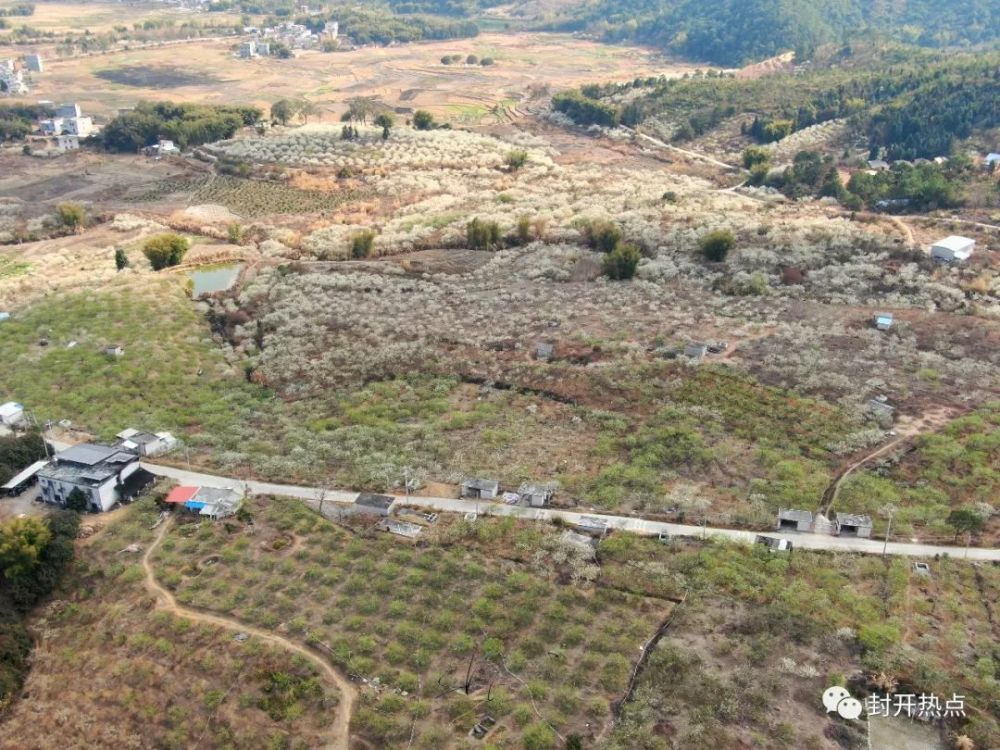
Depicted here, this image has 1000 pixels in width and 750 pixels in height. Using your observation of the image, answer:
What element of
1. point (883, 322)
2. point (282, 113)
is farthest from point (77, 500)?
point (282, 113)

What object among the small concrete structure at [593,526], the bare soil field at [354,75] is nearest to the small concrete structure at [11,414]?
the small concrete structure at [593,526]

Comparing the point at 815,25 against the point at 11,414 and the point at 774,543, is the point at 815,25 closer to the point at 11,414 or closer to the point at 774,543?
the point at 774,543

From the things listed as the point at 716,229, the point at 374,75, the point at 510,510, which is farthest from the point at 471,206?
the point at 374,75

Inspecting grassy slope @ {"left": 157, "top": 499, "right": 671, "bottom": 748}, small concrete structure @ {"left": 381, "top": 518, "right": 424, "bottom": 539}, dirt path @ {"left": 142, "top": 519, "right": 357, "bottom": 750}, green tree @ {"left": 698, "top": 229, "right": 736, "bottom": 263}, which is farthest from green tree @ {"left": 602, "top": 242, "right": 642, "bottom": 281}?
dirt path @ {"left": 142, "top": 519, "right": 357, "bottom": 750}

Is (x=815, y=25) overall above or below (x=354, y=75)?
above

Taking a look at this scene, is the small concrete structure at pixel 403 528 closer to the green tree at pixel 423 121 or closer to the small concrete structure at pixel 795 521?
the small concrete structure at pixel 795 521

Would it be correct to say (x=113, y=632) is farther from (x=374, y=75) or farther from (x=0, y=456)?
(x=374, y=75)

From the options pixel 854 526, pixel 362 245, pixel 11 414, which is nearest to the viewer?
pixel 854 526
